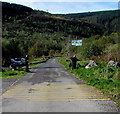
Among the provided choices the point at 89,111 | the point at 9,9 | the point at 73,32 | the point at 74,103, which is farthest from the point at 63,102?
the point at 9,9

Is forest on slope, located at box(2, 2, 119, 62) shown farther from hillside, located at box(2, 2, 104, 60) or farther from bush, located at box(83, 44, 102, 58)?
bush, located at box(83, 44, 102, 58)

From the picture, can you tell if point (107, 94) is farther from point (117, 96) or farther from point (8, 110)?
point (8, 110)

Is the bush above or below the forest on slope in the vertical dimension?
below

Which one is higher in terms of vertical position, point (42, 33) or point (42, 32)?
point (42, 32)

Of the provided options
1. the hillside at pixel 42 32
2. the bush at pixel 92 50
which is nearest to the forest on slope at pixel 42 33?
the hillside at pixel 42 32

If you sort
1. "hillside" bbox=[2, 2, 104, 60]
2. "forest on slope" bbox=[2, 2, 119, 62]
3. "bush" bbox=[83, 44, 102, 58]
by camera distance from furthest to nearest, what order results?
"hillside" bbox=[2, 2, 104, 60] → "forest on slope" bbox=[2, 2, 119, 62] → "bush" bbox=[83, 44, 102, 58]

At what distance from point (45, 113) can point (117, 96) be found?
3.60 m

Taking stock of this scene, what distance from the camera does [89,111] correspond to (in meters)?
7.13

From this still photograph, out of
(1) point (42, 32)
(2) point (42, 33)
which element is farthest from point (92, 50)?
(1) point (42, 32)

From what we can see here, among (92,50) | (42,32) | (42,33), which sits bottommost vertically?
(92,50)

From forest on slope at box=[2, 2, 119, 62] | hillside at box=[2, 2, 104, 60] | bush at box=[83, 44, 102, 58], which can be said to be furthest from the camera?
hillside at box=[2, 2, 104, 60]

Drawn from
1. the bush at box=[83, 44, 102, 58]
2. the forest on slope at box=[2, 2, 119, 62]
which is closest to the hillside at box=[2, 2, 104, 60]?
the forest on slope at box=[2, 2, 119, 62]

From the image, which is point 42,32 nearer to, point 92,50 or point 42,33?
point 42,33

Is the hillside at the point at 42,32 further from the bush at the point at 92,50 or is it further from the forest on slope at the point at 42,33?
the bush at the point at 92,50
